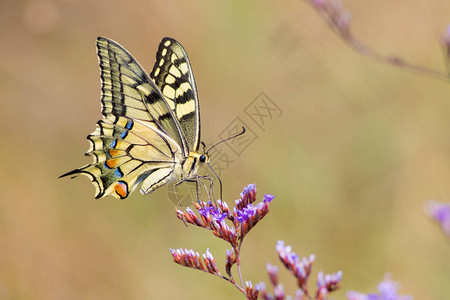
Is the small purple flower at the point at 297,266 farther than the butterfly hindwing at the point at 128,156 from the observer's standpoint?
No

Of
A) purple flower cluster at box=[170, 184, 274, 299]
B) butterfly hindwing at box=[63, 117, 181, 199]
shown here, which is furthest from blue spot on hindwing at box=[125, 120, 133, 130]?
purple flower cluster at box=[170, 184, 274, 299]

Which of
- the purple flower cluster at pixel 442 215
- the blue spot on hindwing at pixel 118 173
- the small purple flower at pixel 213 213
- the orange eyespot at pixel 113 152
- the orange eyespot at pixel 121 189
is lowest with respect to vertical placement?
the orange eyespot at pixel 121 189

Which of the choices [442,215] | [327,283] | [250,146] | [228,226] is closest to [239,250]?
[228,226]

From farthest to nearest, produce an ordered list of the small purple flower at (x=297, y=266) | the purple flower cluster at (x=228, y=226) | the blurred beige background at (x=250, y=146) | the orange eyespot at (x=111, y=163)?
1. the blurred beige background at (x=250, y=146)
2. the orange eyespot at (x=111, y=163)
3. the purple flower cluster at (x=228, y=226)
4. the small purple flower at (x=297, y=266)

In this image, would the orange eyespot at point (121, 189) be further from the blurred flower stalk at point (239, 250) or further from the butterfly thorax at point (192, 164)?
the blurred flower stalk at point (239, 250)

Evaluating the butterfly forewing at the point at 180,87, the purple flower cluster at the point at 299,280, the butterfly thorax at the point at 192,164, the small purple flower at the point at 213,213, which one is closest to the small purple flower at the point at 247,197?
the small purple flower at the point at 213,213

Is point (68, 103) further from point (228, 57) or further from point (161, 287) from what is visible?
point (161, 287)

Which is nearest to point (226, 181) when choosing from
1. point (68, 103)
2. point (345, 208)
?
point (345, 208)
